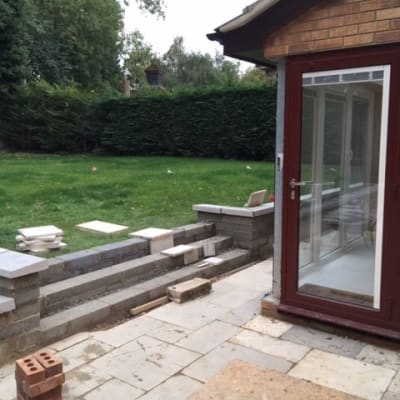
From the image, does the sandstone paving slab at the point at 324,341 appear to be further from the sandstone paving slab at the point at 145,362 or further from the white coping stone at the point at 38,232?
the white coping stone at the point at 38,232

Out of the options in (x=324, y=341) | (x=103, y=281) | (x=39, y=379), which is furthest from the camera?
(x=103, y=281)

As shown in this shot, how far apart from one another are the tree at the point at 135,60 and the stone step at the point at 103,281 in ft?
71.0

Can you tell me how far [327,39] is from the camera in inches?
116

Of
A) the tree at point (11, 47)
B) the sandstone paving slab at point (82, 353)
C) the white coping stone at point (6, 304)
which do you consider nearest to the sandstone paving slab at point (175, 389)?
the sandstone paving slab at point (82, 353)

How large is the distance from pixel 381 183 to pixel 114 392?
6.82ft

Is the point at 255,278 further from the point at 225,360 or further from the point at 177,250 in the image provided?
the point at 225,360

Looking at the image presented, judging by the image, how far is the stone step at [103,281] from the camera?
3311 millimetres

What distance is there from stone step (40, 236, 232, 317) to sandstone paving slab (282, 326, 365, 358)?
4.84ft

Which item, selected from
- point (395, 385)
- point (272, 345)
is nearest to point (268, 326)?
point (272, 345)

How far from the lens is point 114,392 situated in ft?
7.99

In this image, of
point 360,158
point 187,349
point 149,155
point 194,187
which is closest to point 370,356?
point 187,349

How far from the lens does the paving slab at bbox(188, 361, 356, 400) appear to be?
7.73ft

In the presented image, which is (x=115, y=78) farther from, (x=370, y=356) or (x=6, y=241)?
(x=370, y=356)

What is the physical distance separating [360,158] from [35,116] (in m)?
12.0
